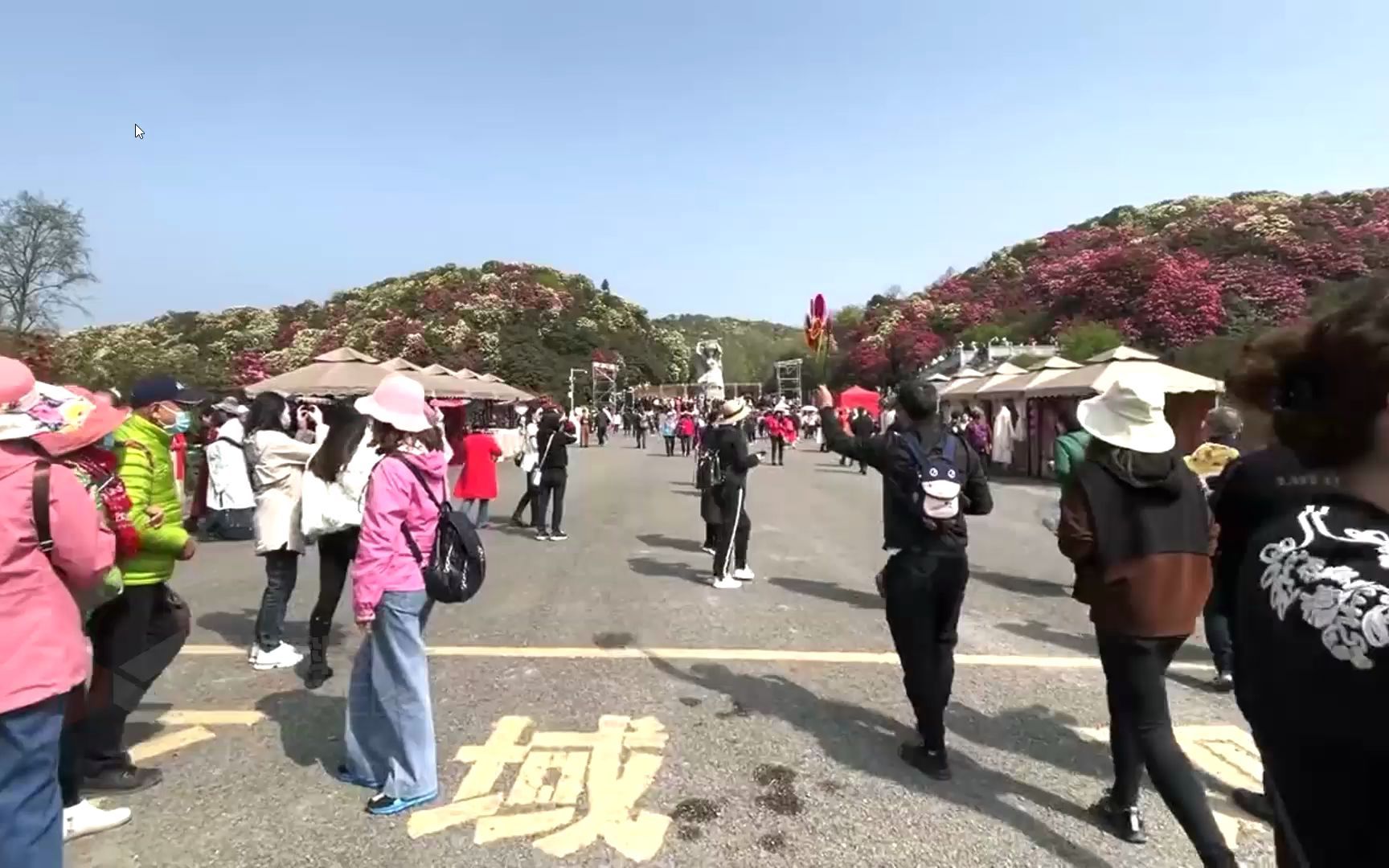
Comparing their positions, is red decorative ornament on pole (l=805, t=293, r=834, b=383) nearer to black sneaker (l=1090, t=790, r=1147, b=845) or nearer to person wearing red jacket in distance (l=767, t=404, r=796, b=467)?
black sneaker (l=1090, t=790, r=1147, b=845)

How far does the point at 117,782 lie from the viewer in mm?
3633

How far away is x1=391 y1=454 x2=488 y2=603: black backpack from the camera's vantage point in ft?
11.8

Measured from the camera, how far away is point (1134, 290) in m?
28.9

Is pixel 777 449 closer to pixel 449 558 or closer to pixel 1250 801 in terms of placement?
pixel 1250 801

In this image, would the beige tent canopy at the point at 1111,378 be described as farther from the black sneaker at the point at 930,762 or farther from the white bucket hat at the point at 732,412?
the black sneaker at the point at 930,762

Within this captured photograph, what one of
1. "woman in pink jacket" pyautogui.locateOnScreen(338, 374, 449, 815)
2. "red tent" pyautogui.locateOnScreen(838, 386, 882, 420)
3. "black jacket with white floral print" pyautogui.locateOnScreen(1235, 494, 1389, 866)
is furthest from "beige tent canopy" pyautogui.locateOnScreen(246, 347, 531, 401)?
"black jacket with white floral print" pyautogui.locateOnScreen(1235, 494, 1389, 866)

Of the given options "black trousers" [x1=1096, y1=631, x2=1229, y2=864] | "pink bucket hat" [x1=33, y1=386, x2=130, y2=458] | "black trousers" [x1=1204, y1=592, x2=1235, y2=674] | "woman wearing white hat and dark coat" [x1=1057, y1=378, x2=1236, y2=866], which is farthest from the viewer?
"black trousers" [x1=1204, y1=592, x2=1235, y2=674]

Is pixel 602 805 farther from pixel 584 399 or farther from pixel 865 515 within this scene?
pixel 584 399

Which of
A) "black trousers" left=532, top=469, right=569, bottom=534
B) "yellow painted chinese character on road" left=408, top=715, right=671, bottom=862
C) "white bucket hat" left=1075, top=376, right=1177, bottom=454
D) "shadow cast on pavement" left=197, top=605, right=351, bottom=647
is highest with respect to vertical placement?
"white bucket hat" left=1075, top=376, right=1177, bottom=454

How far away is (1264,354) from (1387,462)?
11.6 inches

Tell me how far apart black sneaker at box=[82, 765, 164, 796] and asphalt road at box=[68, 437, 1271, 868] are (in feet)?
0.26

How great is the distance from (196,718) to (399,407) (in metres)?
2.29

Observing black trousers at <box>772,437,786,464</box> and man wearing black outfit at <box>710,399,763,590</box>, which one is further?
black trousers at <box>772,437,786,464</box>

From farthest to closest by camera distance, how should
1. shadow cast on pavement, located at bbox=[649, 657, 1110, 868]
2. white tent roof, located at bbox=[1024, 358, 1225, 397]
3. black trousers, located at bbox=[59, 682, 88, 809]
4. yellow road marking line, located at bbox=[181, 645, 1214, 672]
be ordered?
white tent roof, located at bbox=[1024, 358, 1225, 397] < yellow road marking line, located at bbox=[181, 645, 1214, 672] < shadow cast on pavement, located at bbox=[649, 657, 1110, 868] < black trousers, located at bbox=[59, 682, 88, 809]
